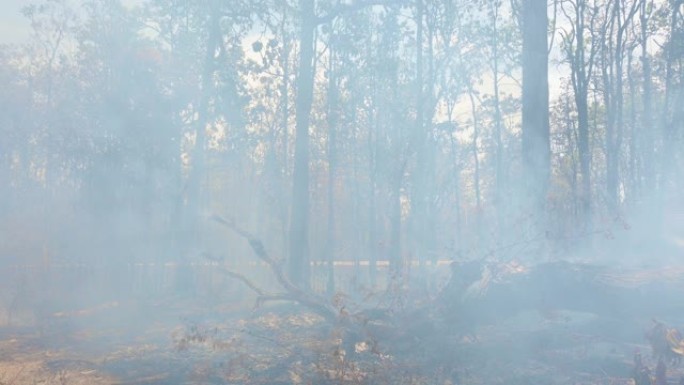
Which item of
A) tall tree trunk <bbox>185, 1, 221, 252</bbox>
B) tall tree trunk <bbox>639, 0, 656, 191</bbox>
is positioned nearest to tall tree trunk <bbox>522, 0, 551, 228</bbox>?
tall tree trunk <bbox>185, 1, 221, 252</bbox>

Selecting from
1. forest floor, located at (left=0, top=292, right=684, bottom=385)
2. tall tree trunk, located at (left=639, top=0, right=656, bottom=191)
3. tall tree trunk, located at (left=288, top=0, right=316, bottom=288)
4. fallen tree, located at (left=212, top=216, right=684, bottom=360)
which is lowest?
forest floor, located at (left=0, top=292, right=684, bottom=385)

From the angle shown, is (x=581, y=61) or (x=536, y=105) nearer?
(x=536, y=105)

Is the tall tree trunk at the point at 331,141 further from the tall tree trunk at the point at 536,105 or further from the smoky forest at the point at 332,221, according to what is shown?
the tall tree trunk at the point at 536,105

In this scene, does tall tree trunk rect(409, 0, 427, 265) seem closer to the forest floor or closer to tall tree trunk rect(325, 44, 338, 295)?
tall tree trunk rect(325, 44, 338, 295)

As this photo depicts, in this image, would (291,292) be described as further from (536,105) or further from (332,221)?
(332,221)

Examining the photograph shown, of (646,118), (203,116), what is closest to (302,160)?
(203,116)

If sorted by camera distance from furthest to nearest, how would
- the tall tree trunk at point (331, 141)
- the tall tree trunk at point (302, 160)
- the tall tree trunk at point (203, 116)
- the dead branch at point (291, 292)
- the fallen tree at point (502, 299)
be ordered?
the tall tree trunk at point (331, 141) < the tall tree trunk at point (203, 116) < the tall tree trunk at point (302, 160) < the dead branch at point (291, 292) < the fallen tree at point (502, 299)

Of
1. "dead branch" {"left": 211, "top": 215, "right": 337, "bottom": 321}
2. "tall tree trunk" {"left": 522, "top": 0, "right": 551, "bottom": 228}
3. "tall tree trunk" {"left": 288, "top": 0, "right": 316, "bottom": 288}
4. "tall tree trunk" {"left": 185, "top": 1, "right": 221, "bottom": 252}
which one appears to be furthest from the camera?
"tall tree trunk" {"left": 185, "top": 1, "right": 221, "bottom": 252}

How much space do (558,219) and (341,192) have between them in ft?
84.9

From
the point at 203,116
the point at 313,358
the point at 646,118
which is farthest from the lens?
the point at 646,118

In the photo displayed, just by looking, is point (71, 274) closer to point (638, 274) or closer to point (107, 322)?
point (107, 322)

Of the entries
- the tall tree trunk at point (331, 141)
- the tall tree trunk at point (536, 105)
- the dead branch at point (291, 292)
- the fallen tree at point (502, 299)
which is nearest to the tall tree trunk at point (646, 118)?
the tall tree trunk at point (331, 141)

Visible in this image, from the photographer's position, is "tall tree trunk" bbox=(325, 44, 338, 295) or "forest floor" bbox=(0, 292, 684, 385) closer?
"forest floor" bbox=(0, 292, 684, 385)

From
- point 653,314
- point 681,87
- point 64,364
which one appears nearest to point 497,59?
point 681,87
